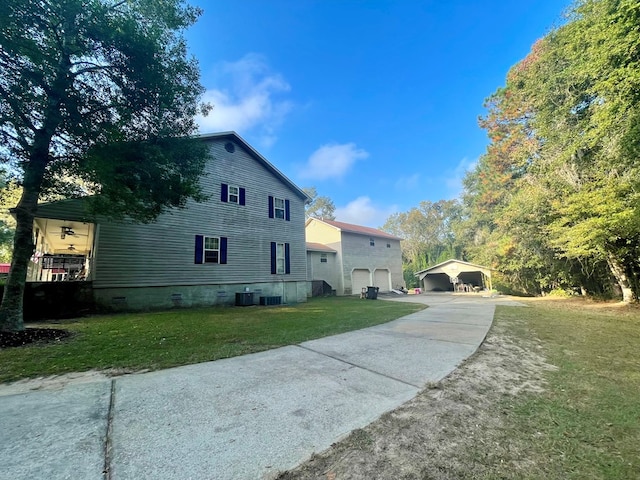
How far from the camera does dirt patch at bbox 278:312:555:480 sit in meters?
1.89

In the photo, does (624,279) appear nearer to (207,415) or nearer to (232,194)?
(207,415)

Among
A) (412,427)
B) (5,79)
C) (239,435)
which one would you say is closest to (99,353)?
(239,435)

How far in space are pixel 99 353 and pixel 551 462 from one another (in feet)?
20.6

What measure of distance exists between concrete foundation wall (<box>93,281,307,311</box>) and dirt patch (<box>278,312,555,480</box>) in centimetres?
1124

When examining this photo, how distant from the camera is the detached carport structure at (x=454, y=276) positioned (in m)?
25.8

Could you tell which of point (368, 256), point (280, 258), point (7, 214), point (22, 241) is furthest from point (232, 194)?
point (7, 214)

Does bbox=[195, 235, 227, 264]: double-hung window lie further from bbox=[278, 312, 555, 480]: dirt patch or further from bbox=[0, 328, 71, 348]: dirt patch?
bbox=[278, 312, 555, 480]: dirt patch

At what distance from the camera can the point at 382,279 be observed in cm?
2586

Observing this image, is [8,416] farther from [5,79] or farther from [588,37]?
[588,37]

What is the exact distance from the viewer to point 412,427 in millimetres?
2477

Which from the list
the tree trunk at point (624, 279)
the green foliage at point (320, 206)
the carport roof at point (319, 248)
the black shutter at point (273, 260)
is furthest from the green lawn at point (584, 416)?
the green foliage at point (320, 206)

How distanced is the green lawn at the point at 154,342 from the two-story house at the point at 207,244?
8.40 feet

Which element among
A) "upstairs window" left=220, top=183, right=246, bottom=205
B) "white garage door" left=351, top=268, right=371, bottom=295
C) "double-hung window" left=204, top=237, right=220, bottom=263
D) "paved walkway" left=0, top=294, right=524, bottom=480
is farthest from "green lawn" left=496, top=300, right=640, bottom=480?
"white garage door" left=351, top=268, right=371, bottom=295

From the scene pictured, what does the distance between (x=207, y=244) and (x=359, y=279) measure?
48.2 ft
